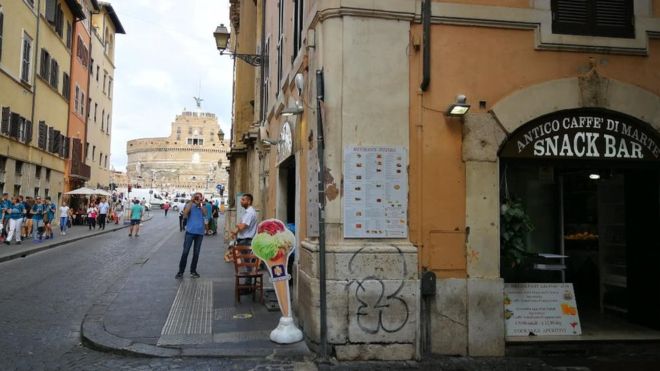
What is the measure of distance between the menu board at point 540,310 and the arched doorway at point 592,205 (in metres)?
0.37

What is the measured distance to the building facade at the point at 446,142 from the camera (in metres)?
5.94

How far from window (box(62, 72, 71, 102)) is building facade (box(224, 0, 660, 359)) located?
88.1 feet

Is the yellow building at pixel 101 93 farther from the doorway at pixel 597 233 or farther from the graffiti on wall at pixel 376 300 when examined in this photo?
the graffiti on wall at pixel 376 300

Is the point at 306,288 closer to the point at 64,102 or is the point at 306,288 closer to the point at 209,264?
the point at 209,264

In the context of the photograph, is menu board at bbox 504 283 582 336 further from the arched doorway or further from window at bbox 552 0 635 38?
window at bbox 552 0 635 38

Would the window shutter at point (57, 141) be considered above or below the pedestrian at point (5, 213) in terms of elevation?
above

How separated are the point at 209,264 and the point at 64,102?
68.0 feet

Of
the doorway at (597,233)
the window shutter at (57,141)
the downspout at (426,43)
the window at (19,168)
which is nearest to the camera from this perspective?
the downspout at (426,43)

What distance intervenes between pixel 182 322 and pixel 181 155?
119 m

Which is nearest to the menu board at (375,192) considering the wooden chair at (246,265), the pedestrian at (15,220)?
the wooden chair at (246,265)

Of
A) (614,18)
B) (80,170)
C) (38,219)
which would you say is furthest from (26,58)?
(614,18)

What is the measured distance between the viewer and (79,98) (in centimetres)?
3366

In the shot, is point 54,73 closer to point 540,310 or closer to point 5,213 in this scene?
point 5,213

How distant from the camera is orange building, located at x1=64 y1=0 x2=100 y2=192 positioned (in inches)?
1246
